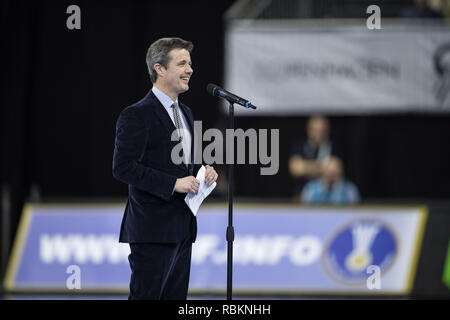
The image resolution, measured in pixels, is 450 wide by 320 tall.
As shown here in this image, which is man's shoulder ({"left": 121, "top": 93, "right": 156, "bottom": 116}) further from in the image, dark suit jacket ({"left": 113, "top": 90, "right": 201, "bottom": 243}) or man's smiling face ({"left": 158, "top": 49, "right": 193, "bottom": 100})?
man's smiling face ({"left": 158, "top": 49, "right": 193, "bottom": 100})

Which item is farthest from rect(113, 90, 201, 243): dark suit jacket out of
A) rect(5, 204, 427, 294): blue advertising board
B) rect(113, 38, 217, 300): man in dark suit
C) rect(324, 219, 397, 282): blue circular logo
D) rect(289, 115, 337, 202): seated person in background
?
rect(289, 115, 337, 202): seated person in background

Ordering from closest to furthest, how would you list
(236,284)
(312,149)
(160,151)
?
(160,151), (236,284), (312,149)

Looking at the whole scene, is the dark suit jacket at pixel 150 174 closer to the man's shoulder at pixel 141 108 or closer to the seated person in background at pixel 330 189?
the man's shoulder at pixel 141 108

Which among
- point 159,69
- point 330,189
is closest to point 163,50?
point 159,69

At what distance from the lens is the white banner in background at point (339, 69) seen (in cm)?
1050

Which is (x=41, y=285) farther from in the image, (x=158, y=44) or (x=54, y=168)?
(x=158, y=44)

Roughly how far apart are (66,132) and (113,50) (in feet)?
4.29

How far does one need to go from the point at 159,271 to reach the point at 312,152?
6.73 meters

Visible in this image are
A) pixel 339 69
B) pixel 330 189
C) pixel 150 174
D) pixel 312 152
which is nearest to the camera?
pixel 150 174

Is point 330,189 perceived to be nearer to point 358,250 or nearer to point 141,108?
point 358,250

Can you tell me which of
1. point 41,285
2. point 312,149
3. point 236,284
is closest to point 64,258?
point 41,285

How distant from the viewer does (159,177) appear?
378 centimetres

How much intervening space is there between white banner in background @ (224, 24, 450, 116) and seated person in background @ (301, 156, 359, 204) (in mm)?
1513
